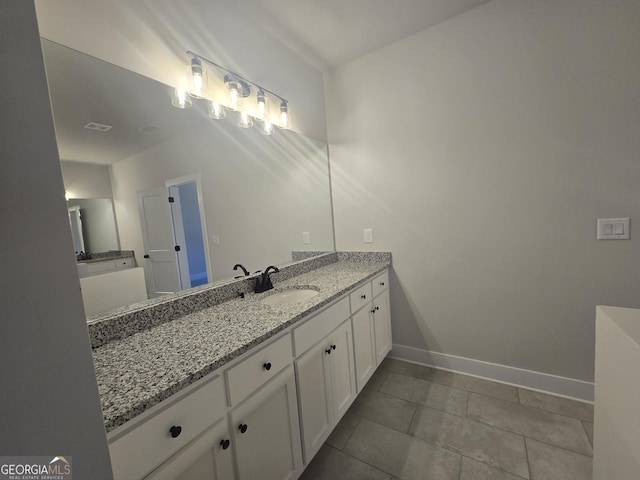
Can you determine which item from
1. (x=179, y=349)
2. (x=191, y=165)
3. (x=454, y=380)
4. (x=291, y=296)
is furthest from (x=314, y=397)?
(x=191, y=165)

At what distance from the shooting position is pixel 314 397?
132 centimetres

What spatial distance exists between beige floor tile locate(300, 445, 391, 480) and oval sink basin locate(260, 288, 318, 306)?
0.86 metres

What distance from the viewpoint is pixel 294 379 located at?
1.20 meters

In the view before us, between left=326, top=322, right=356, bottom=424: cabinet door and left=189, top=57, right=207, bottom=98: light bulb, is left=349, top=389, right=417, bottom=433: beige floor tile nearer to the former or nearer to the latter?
left=326, top=322, right=356, bottom=424: cabinet door

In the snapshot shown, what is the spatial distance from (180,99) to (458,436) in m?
2.39

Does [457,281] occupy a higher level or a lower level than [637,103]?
lower

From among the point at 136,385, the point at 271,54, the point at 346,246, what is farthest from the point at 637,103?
the point at 136,385

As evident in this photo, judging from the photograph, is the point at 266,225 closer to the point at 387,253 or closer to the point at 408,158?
the point at 387,253

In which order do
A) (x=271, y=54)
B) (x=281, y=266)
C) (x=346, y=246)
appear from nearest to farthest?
(x=271, y=54), (x=281, y=266), (x=346, y=246)

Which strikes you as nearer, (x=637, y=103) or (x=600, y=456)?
(x=600, y=456)

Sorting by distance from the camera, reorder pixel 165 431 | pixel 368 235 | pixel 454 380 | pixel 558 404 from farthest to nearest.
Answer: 1. pixel 368 235
2. pixel 454 380
3. pixel 558 404
4. pixel 165 431

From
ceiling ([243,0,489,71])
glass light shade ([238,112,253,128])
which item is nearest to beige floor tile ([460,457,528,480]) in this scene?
glass light shade ([238,112,253,128])

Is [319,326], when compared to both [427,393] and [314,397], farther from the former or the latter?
[427,393]

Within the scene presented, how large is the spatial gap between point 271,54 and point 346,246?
5.29 feet
